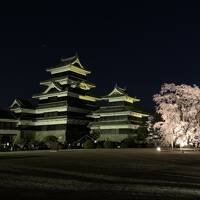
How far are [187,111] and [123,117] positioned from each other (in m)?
26.9

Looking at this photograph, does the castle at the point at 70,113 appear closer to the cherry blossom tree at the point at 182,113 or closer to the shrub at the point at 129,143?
the shrub at the point at 129,143

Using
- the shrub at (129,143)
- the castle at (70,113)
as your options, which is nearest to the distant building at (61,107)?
the castle at (70,113)

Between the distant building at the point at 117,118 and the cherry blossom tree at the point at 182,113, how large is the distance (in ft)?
69.8

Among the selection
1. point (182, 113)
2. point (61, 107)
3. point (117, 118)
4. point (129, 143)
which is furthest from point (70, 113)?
point (182, 113)

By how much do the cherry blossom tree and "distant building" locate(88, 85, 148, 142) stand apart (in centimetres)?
2126

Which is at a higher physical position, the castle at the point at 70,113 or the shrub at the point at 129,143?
the castle at the point at 70,113

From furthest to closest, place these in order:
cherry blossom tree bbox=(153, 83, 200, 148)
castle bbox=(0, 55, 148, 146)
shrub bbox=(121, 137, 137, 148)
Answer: castle bbox=(0, 55, 148, 146) < shrub bbox=(121, 137, 137, 148) < cherry blossom tree bbox=(153, 83, 200, 148)

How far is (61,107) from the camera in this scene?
6956 cm

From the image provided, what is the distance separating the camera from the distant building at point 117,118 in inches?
2685

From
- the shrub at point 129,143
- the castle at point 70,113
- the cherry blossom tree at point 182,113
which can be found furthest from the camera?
the castle at point 70,113

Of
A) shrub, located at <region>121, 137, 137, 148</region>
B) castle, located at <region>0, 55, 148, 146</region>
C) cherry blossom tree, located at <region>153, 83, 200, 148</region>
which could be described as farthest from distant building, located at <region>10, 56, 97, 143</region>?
cherry blossom tree, located at <region>153, 83, 200, 148</region>

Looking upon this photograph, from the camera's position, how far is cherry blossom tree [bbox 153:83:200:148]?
42.5m

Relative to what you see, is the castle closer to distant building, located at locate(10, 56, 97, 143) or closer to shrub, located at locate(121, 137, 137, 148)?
distant building, located at locate(10, 56, 97, 143)

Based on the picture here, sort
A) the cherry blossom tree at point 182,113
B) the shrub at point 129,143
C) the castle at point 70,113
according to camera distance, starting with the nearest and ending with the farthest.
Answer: the cherry blossom tree at point 182,113, the shrub at point 129,143, the castle at point 70,113
